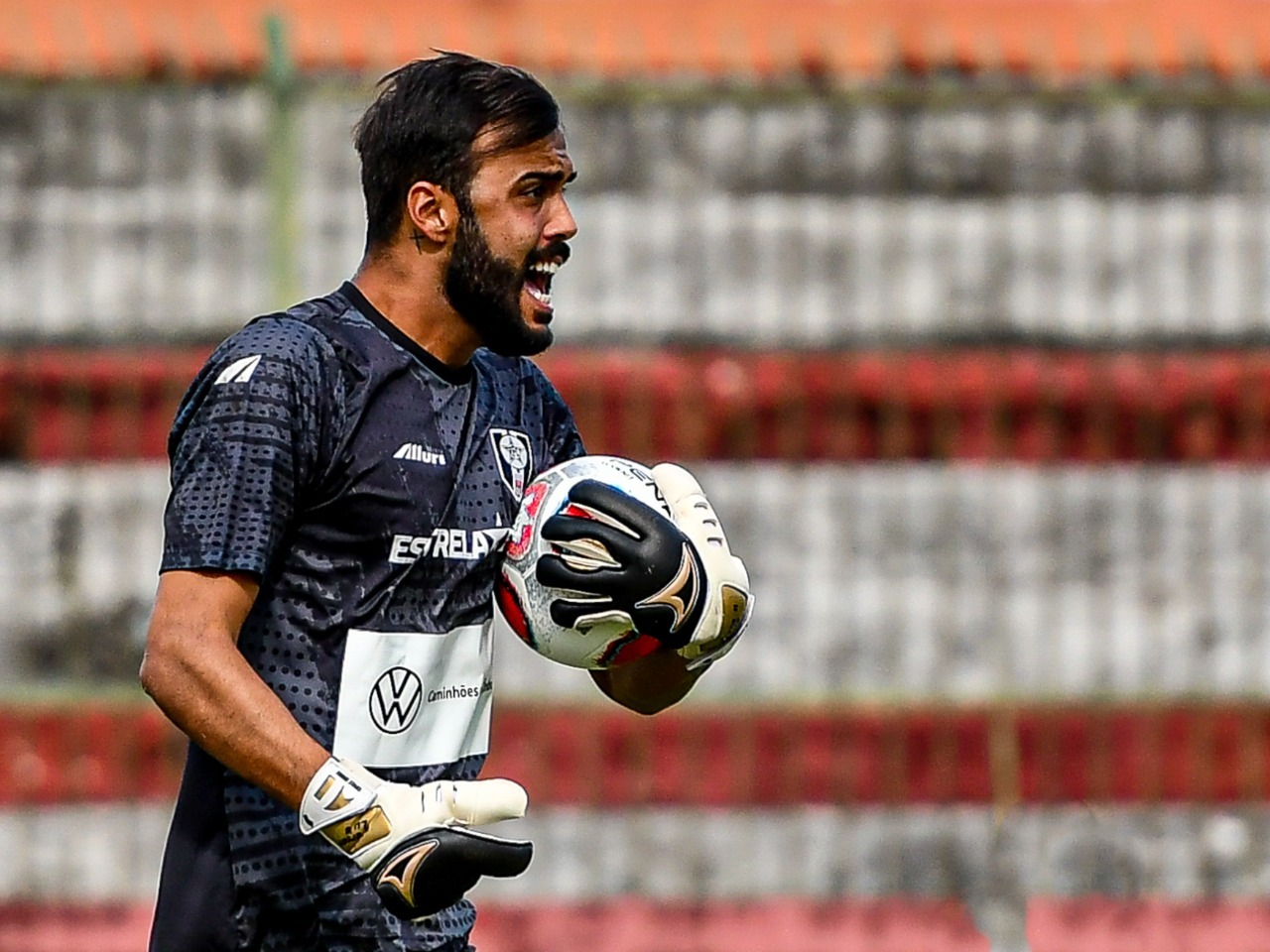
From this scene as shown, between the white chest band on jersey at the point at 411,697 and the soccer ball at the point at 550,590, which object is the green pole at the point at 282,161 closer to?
the soccer ball at the point at 550,590

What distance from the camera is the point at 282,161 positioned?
26.1 feet

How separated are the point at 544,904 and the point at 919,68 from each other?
318 cm

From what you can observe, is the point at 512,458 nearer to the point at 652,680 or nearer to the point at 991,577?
the point at 652,680

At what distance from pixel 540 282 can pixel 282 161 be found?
3868 mm

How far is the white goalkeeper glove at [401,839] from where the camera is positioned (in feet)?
11.9

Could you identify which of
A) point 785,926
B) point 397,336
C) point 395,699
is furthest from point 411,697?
point 785,926

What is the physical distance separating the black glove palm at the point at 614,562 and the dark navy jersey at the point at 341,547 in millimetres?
203

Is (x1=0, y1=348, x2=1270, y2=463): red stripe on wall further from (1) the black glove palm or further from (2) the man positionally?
(1) the black glove palm

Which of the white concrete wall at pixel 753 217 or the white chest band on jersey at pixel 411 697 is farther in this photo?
the white concrete wall at pixel 753 217

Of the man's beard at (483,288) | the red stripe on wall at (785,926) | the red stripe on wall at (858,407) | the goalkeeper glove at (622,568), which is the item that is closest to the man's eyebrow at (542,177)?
the man's beard at (483,288)

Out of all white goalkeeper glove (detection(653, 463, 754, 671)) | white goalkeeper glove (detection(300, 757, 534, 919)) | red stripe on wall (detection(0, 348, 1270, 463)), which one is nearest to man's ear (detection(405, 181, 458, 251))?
white goalkeeper glove (detection(653, 463, 754, 671))

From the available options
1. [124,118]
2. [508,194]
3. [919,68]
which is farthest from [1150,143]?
A: [508,194]

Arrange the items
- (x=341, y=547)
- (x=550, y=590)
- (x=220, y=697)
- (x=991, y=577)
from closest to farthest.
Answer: (x=220, y=697)
(x=341, y=547)
(x=550, y=590)
(x=991, y=577)

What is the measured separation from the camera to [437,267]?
4242 mm
